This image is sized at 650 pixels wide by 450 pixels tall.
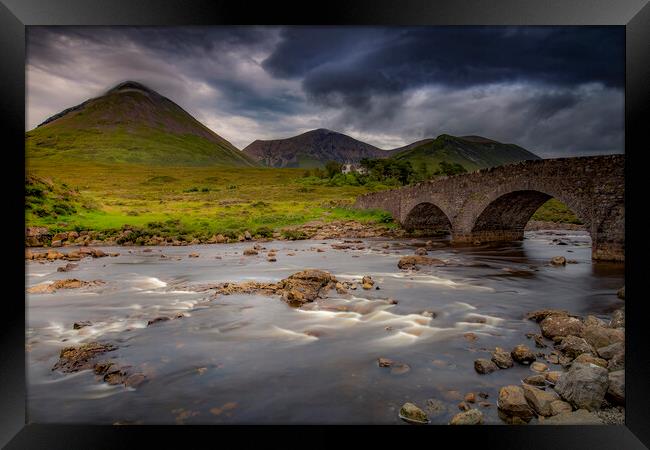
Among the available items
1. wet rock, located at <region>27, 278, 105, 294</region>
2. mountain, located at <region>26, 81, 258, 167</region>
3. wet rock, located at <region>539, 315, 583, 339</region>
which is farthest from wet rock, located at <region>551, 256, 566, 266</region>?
mountain, located at <region>26, 81, 258, 167</region>

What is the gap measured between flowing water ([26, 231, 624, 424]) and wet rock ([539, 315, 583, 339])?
30 cm

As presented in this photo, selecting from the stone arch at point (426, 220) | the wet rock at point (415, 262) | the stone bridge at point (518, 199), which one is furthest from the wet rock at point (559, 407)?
the stone arch at point (426, 220)

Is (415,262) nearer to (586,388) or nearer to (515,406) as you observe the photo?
(586,388)

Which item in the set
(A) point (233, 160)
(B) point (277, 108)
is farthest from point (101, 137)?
(B) point (277, 108)

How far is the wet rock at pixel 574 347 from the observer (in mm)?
3953

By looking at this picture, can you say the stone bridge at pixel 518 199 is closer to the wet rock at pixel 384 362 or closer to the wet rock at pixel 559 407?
the wet rock at pixel 559 407

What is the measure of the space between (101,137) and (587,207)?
280 ft

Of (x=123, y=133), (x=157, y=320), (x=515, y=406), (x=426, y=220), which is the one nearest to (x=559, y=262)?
(x=515, y=406)

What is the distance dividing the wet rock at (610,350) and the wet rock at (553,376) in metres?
0.71

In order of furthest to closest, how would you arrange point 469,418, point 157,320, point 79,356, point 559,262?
point 559,262, point 157,320, point 79,356, point 469,418

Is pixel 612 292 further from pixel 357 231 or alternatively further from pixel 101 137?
pixel 101 137

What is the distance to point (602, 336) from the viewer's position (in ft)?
13.5

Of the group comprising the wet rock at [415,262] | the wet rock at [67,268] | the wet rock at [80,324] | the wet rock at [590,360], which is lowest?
the wet rock at [80,324]

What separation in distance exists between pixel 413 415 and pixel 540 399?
1.11 metres
